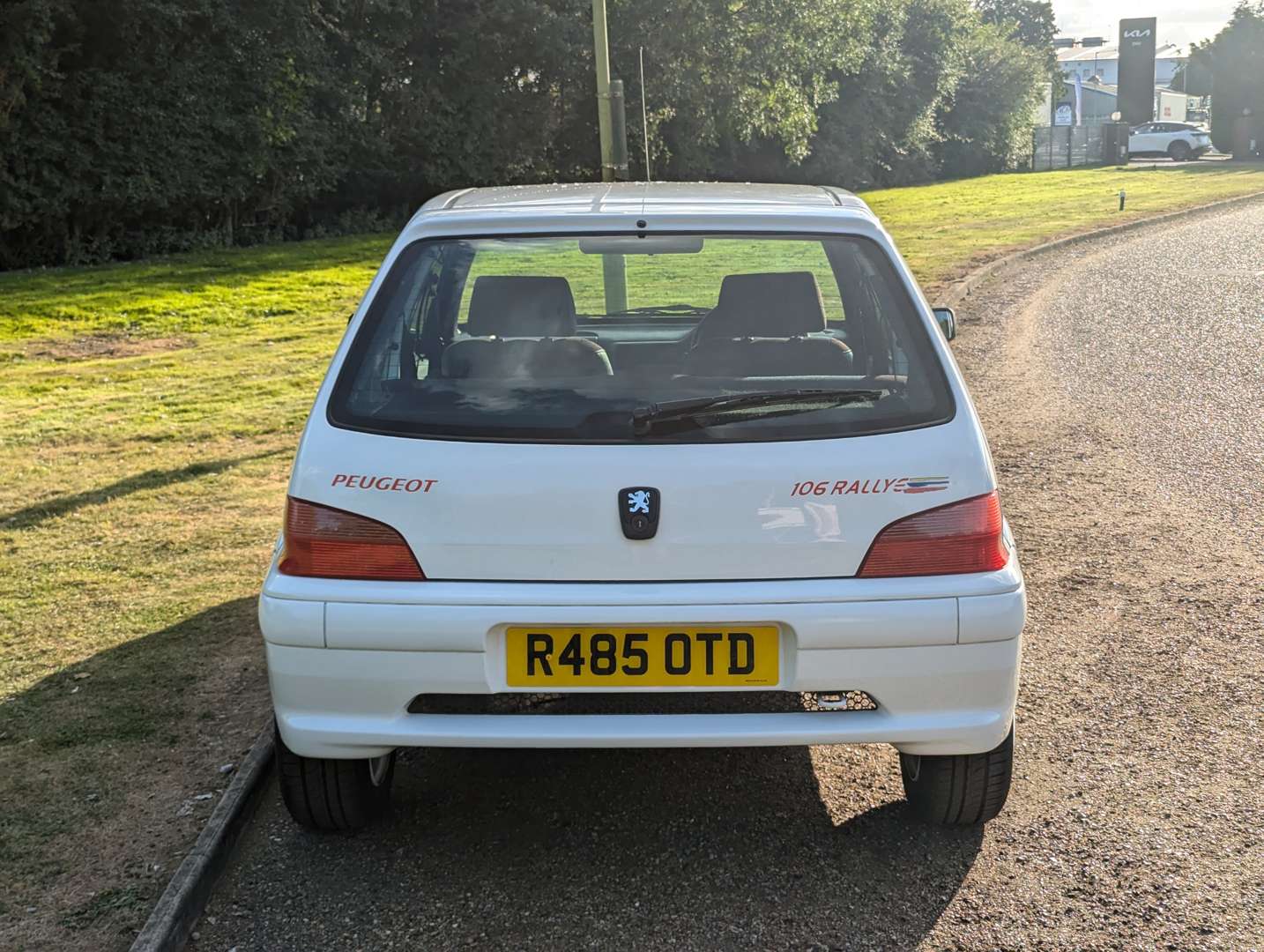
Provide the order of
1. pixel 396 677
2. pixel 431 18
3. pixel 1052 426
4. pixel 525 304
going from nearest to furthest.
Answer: pixel 396 677
pixel 525 304
pixel 1052 426
pixel 431 18

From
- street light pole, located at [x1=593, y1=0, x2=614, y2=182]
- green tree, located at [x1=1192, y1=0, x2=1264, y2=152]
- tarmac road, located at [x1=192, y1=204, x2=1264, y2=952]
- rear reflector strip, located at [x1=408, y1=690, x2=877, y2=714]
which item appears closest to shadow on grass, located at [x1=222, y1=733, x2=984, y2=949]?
tarmac road, located at [x1=192, y1=204, x2=1264, y2=952]

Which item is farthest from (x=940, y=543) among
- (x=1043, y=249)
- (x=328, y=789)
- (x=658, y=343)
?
(x=1043, y=249)

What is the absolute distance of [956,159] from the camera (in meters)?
53.8

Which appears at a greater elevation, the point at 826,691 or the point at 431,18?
the point at 431,18

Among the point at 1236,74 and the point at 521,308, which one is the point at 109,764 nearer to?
the point at 521,308

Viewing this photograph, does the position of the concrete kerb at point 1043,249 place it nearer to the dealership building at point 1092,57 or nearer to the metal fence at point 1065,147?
the metal fence at point 1065,147

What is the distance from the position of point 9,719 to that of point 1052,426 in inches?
266

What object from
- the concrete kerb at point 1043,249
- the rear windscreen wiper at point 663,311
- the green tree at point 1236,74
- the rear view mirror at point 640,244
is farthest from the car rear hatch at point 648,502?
the green tree at point 1236,74

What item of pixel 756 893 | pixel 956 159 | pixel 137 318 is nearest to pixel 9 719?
pixel 756 893

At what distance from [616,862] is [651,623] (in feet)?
2.60

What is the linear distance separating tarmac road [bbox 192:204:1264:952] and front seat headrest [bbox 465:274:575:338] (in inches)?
52.1

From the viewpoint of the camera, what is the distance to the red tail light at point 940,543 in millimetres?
3172

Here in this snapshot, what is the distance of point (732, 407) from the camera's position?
10.7 ft

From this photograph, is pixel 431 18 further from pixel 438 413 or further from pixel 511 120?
pixel 438 413
